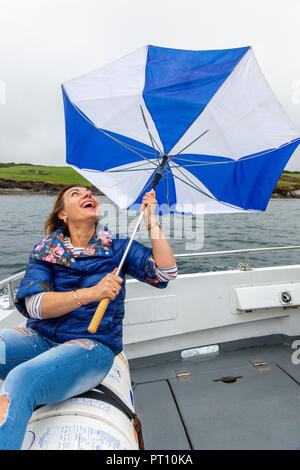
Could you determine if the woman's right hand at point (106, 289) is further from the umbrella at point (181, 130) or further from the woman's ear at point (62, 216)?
the umbrella at point (181, 130)

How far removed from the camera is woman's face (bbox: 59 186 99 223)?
1544 mm

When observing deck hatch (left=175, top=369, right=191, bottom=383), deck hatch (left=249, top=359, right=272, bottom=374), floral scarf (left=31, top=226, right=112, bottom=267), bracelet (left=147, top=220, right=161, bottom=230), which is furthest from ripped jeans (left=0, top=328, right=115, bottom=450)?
deck hatch (left=249, top=359, right=272, bottom=374)

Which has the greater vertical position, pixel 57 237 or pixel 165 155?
pixel 165 155

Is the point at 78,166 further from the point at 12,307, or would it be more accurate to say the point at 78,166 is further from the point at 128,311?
the point at 128,311

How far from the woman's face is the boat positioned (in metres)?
0.63

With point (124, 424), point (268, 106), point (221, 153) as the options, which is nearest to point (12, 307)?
point (124, 424)

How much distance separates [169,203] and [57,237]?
84cm

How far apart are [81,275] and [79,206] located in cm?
38

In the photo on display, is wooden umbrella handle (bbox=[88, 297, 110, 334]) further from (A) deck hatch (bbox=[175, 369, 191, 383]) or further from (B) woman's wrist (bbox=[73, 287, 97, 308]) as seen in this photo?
(A) deck hatch (bbox=[175, 369, 191, 383])

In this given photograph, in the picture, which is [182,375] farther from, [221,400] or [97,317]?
[97,317]

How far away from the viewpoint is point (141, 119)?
5.55 ft

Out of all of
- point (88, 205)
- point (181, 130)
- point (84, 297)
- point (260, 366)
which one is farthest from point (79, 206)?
point (260, 366)

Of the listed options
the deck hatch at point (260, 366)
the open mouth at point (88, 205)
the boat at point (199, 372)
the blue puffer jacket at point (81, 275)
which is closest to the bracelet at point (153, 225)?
the blue puffer jacket at point (81, 275)

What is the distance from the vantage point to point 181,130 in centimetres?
165
